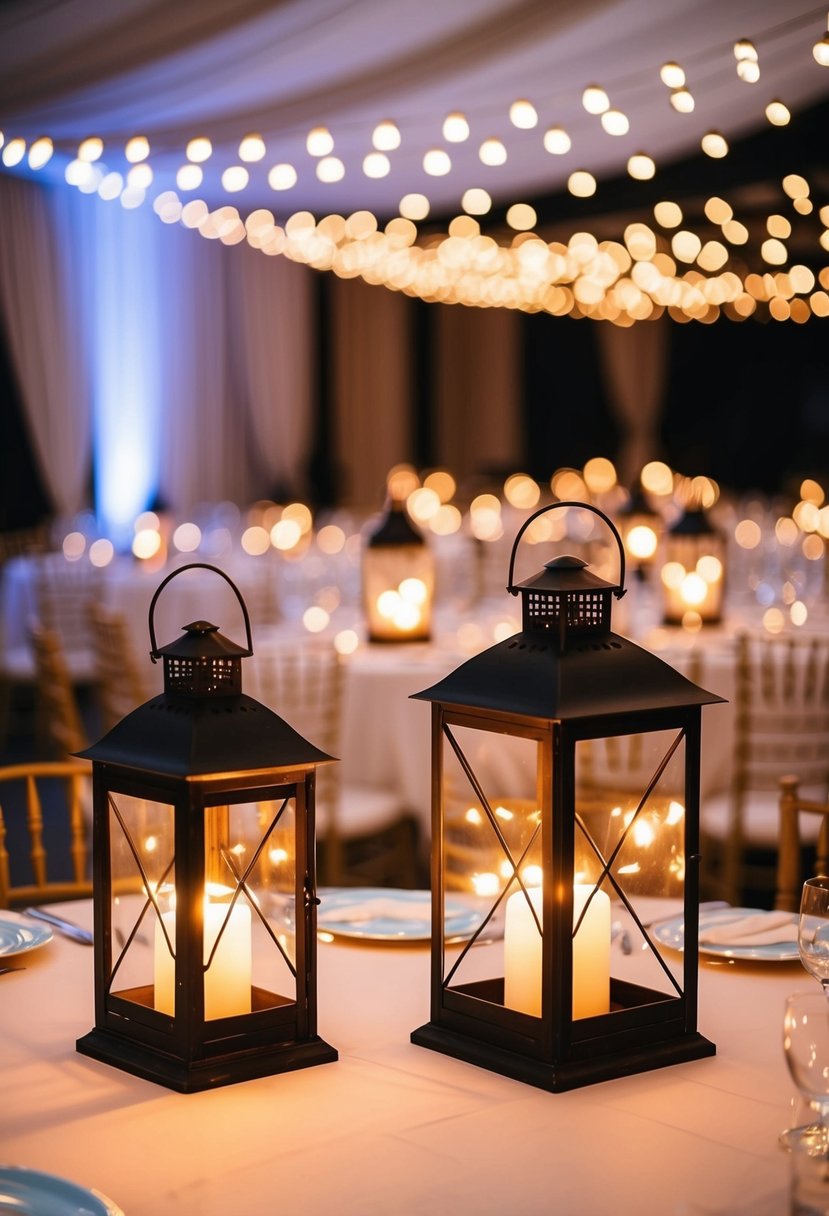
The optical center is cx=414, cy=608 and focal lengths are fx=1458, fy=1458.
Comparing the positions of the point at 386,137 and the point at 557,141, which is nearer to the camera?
the point at 386,137

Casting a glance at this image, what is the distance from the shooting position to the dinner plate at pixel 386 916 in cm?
202

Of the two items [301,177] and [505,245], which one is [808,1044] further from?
[505,245]

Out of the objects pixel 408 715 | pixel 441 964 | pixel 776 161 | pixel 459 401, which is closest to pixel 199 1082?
pixel 441 964

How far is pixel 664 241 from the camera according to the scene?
12.0 m

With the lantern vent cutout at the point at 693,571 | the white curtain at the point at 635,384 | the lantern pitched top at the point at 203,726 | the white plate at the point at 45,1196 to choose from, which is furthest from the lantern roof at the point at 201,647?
the white curtain at the point at 635,384

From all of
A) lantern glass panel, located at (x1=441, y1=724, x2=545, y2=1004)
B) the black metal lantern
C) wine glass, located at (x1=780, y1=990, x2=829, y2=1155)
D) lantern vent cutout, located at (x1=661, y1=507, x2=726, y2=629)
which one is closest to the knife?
lantern glass panel, located at (x1=441, y1=724, x2=545, y2=1004)

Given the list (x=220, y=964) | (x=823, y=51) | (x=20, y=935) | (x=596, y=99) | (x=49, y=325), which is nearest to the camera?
(x=220, y=964)

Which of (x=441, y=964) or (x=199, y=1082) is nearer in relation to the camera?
(x=199, y=1082)

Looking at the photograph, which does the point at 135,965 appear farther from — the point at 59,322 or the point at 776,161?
the point at 59,322

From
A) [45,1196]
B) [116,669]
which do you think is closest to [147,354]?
[116,669]

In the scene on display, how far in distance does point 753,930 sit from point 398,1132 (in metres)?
0.79

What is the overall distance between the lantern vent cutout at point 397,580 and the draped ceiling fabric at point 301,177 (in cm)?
167

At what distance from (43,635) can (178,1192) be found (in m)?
4.21

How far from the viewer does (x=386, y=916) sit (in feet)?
6.94
